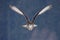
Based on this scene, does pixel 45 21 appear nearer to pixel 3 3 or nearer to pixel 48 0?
pixel 48 0

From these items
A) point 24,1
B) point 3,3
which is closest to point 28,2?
point 24,1

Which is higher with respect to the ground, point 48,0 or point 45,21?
point 48,0

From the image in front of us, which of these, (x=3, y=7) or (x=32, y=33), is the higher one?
(x=3, y=7)

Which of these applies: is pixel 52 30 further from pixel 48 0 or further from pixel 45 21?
pixel 48 0

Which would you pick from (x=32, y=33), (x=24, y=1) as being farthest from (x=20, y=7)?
(x=32, y=33)

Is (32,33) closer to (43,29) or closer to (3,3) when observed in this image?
(43,29)
